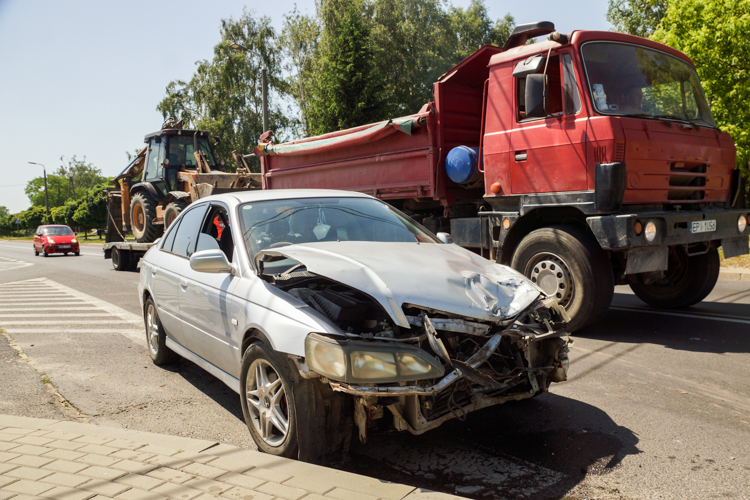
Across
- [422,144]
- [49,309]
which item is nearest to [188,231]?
[422,144]

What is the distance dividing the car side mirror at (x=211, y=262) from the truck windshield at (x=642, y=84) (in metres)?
4.14

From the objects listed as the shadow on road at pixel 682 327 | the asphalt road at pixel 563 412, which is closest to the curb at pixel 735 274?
the shadow on road at pixel 682 327

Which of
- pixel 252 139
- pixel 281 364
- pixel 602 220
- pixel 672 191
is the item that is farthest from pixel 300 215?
pixel 252 139

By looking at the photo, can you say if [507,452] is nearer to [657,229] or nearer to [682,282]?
[657,229]

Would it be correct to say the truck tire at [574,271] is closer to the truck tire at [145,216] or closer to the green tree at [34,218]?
the truck tire at [145,216]

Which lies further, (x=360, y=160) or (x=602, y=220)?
(x=360, y=160)

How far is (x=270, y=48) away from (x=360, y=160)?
34.7 metres

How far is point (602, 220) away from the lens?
575 cm

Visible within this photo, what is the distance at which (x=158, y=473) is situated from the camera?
282cm

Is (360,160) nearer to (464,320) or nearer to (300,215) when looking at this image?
(300,215)

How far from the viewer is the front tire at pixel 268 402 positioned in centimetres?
303

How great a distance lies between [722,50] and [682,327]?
30.1 ft

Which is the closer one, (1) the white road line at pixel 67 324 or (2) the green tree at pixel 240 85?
(1) the white road line at pixel 67 324

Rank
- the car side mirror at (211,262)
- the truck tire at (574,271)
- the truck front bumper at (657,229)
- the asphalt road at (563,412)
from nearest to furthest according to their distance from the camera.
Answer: the asphalt road at (563,412) → the car side mirror at (211,262) → the truck front bumper at (657,229) → the truck tire at (574,271)
